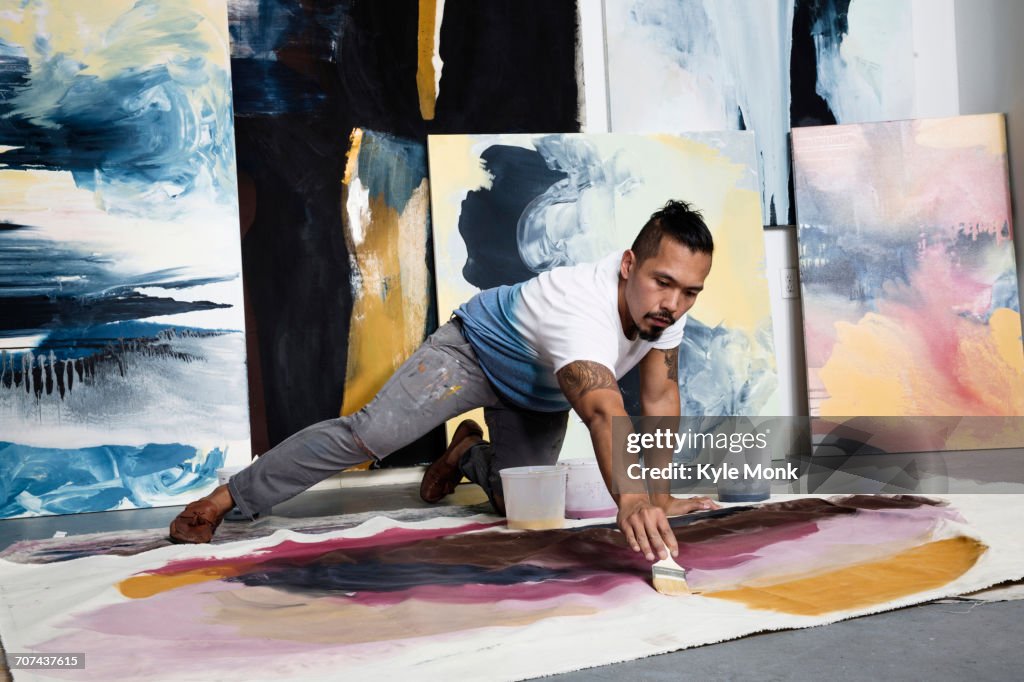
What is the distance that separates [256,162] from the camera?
3895 mm

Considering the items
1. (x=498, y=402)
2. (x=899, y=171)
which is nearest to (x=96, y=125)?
(x=498, y=402)

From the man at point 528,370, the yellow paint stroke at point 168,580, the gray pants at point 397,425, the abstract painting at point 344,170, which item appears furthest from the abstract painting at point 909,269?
the yellow paint stroke at point 168,580

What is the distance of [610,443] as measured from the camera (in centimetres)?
197

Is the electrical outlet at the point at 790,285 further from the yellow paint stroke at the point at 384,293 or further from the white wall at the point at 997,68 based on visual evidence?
the yellow paint stroke at the point at 384,293

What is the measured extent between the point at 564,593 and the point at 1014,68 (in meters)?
3.63

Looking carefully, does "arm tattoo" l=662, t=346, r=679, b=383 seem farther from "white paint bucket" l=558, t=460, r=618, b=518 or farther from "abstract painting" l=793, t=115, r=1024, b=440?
"abstract painting" l=793, t=115, r=1024, b=440

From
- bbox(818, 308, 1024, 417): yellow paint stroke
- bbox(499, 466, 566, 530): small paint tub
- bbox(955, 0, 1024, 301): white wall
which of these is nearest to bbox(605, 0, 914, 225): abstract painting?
bbox(955, 0, 1024, 301): white wall

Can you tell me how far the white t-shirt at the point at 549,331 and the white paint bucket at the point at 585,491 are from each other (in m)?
0.19

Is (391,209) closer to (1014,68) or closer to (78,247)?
(78,247)

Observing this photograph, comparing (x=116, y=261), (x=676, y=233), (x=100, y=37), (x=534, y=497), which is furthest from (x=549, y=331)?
(x=100, y=37)

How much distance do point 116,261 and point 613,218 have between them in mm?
2054

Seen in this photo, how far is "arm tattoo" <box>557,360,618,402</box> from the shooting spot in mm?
2080

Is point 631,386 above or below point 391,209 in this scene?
below

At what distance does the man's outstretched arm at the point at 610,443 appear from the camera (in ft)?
5.90
